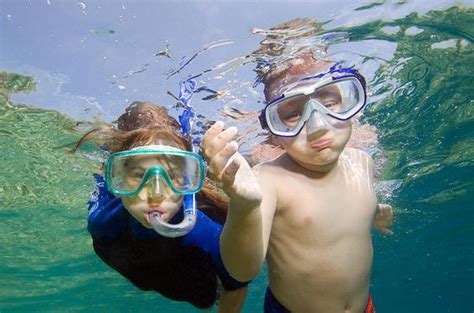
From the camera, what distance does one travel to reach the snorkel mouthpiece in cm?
432

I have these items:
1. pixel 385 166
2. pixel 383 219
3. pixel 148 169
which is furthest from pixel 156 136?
pixel 385 166

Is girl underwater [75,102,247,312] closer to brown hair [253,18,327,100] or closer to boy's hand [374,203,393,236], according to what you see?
brown hair [253,18,327,100]

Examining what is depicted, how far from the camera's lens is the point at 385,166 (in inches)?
625

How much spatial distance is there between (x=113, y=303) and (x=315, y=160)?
37984 mm

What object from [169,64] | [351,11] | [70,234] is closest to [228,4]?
[169,64]

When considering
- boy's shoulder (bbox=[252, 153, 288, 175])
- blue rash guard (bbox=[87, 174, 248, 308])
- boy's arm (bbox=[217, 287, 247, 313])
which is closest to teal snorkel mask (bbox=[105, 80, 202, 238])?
boy's shoulder (bbox=[252, 153, 288, 175])

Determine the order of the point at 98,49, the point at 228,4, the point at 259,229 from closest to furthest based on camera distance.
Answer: the point at 259,229, the point at 228,4, the point at 98,49

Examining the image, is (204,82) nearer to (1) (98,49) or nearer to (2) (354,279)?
(1) (98,49)

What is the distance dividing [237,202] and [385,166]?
13.9m

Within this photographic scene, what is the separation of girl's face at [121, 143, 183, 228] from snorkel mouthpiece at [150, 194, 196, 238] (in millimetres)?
129

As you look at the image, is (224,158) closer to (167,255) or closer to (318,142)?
(318,142)

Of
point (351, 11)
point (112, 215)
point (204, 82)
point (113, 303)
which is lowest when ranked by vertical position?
point (113, 303)

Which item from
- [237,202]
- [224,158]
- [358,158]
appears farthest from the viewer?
[358,158]

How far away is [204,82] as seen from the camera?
824 centimetres
